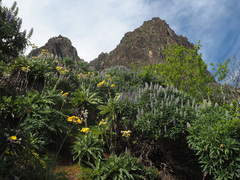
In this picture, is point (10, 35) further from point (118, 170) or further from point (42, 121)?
point (118, 170)

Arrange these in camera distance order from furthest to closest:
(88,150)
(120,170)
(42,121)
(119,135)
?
(119,135) < (88,150) < (42,121) < (120,170)

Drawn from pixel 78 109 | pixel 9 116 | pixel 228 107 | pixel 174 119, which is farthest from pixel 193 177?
pixel 9 116

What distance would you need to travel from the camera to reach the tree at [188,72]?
50.8ft

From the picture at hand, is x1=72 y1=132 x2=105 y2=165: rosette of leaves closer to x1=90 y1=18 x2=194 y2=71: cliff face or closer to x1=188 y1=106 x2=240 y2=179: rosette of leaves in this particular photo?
x1=188 y1=106 x2=240 y2=179: rosette of leaves

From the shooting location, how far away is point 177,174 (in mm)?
5438

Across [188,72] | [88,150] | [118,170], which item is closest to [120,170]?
[118,170]

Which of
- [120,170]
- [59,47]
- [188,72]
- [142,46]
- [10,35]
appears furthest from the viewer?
[142,46]

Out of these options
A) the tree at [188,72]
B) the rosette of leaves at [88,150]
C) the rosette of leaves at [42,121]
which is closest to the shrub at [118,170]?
the rosette of leaves at [88,150]

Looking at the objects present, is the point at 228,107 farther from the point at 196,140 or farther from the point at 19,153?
the point at 19,153

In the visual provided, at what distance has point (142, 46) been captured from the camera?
3027 inches

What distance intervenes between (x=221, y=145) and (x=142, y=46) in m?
76.3

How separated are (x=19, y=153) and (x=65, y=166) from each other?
1.70 metres

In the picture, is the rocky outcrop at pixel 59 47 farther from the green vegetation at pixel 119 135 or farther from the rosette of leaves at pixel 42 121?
the rosette of leaves at pixel 42 121

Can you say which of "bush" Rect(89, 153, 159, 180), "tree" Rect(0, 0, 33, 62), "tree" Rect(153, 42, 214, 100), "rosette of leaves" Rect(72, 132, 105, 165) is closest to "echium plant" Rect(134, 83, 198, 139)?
"bush" Rect(89, 153, 159, 180)
